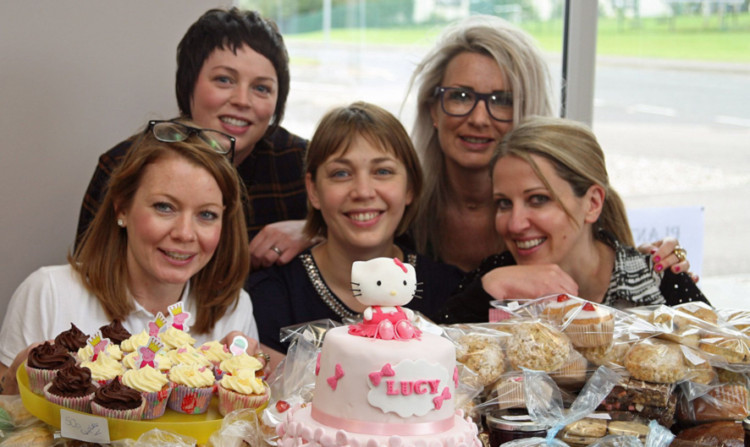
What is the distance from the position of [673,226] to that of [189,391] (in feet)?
8.37

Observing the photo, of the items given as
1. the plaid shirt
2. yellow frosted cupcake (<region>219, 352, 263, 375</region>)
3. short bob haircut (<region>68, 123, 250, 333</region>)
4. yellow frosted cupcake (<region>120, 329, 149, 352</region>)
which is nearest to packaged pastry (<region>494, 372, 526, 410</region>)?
yellow frosted cupcake (<region>219, 352, 263, 375</region>)

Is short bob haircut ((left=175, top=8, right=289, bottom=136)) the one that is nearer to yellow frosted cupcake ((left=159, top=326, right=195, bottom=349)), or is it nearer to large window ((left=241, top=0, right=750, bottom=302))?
yellow frosted cupcake ((left=159, top=326, right=195, bottom=349))

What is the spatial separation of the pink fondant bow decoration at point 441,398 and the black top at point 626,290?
0.92 m

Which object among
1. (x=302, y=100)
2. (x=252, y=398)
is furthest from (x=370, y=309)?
(x=302, y=100)

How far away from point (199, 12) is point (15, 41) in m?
0.65

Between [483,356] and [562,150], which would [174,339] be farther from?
[562,150]

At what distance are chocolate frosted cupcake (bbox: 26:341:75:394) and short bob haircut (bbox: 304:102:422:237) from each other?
41.5 inches

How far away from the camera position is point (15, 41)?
273 cm

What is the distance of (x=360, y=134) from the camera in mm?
2430

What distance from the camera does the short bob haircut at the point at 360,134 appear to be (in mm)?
2428

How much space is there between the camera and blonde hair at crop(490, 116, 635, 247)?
229cm

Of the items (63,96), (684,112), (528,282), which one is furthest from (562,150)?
(684,112)

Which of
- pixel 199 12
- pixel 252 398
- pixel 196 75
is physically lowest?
pixel 252 398

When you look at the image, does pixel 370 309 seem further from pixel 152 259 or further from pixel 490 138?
pixel 490 138
